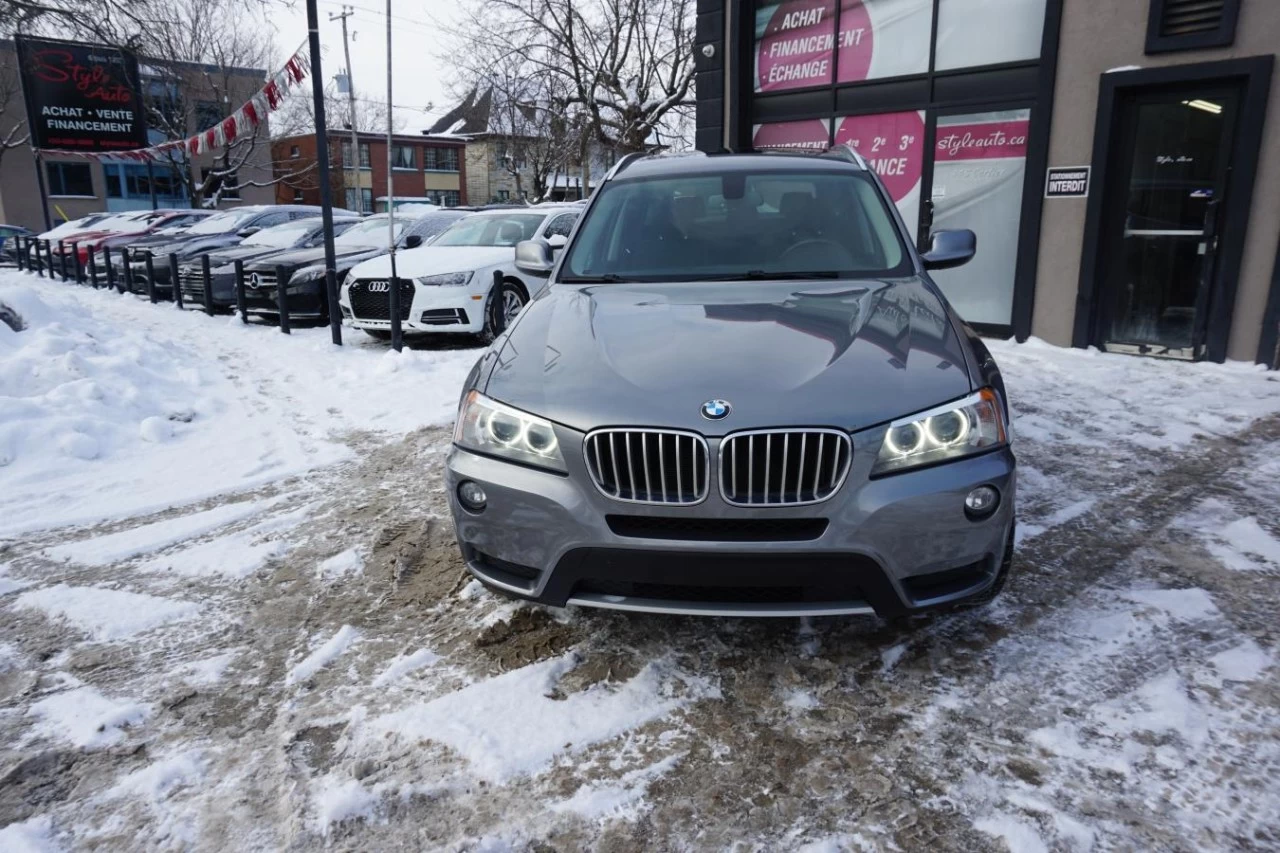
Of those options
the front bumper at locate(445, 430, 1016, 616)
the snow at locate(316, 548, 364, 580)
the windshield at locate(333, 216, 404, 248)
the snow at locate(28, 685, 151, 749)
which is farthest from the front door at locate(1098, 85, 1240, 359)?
the windshield at locate(333, 216, 404, 248)

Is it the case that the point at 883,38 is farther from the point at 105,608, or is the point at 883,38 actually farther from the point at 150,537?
the point at 105,608

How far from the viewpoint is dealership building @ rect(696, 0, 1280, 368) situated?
23.5 feet

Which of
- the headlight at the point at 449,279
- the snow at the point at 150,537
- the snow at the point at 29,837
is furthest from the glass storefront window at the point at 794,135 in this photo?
the snow at the point at 29,837

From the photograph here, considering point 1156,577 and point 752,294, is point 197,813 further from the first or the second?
point 1156,577

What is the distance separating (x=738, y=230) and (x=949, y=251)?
99 centimetres

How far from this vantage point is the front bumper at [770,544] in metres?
2.36

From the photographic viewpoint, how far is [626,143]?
1017 inches

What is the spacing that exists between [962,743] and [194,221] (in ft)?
76.1

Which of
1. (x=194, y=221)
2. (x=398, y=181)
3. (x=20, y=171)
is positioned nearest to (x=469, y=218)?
(x=194, y=221)

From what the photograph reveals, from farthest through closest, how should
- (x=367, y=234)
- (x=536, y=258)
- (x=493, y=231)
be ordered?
(x=367, y=234) < (x=493, y=231) < (x=536, y=258)

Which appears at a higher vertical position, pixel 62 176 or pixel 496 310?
pixel 62 176

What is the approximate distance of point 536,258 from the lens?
4.21 m

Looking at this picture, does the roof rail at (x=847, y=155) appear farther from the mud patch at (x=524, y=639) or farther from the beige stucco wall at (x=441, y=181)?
the beige stucco wall at (x=441, y=181)

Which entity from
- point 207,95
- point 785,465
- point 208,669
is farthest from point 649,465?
point 207,95
